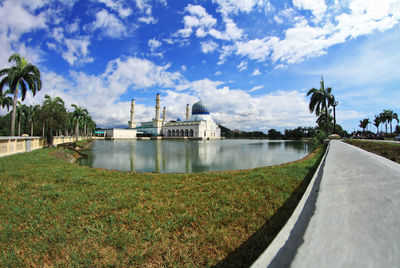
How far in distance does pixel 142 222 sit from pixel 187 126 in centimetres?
7630

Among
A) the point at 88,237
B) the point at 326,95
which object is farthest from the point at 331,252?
the point at 326,95

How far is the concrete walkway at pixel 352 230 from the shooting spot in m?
0.63

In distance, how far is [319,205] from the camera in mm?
1145

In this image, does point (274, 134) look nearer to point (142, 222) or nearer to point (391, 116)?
point (391, 116)

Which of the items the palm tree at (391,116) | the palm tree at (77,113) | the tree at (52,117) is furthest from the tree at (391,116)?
the palm tree at (77,113)

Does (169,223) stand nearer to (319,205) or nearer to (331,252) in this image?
(319,205)

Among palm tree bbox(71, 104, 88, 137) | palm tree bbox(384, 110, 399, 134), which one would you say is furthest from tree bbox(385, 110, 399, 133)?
palm tree bbox(71, 104, 88, 137)

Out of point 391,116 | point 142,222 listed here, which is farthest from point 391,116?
point 142,222

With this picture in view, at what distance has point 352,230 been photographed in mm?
792

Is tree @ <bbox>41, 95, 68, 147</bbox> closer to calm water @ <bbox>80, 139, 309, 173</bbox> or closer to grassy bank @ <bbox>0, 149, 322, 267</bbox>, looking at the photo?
calm water @ <bbox>80, 139, 309, 173</bbox>

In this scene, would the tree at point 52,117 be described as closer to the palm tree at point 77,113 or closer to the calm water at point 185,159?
the calm water at point 185,159

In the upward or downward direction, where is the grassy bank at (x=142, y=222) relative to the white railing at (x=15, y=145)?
downward

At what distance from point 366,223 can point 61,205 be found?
484 centimetres

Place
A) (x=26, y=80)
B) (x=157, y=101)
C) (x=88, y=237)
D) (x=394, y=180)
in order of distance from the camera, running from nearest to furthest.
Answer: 1. (x=394, y=180)
2. (x=88, y=237)
3. (x=26, y=80)
4. (x=157, y=101)
